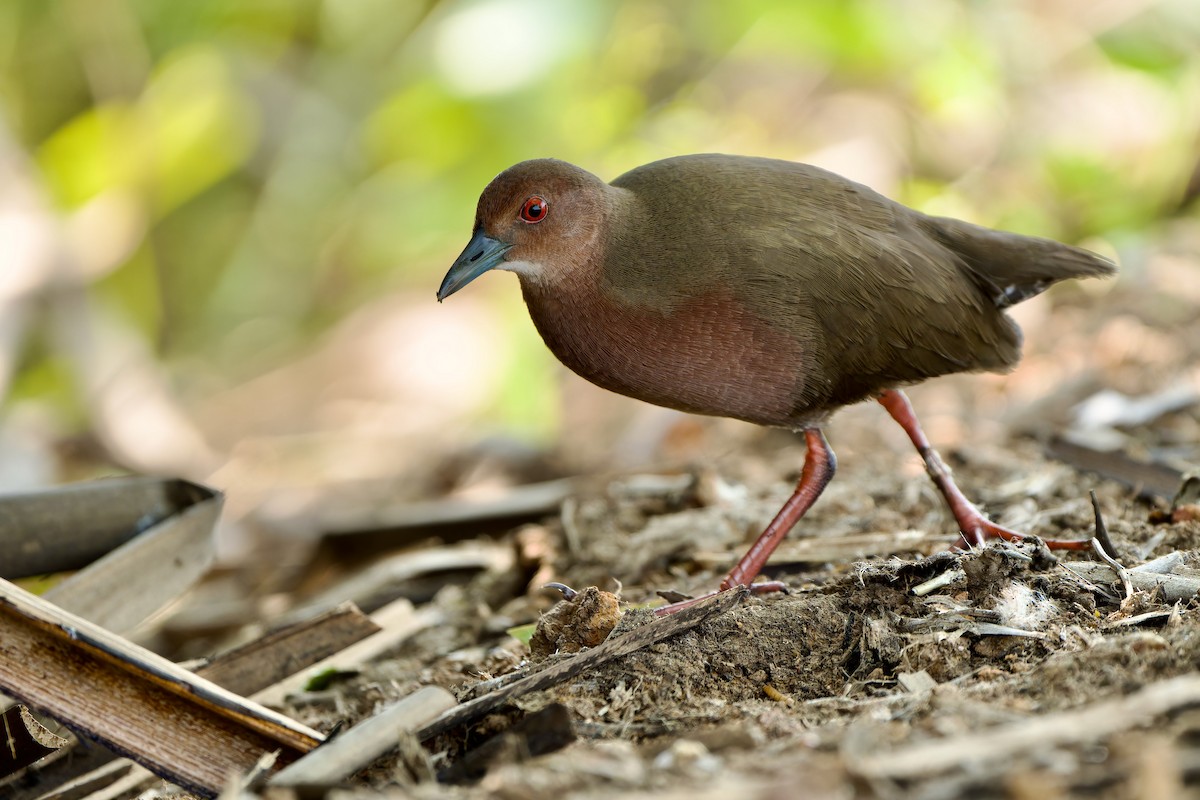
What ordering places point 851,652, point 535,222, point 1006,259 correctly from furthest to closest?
point 1006,259, point 535,222, point 851,652

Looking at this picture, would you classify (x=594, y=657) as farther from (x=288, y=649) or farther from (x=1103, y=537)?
(x=1103, y=537)

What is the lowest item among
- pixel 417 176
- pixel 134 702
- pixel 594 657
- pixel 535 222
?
pixel 594 657

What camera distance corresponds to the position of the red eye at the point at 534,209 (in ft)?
11.7

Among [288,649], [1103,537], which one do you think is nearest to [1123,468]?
[1103,537]

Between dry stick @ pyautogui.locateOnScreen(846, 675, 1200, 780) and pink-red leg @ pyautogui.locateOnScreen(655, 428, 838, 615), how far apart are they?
4.35ft

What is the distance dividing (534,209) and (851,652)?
1605 mm

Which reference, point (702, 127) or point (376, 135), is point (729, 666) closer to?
point (702, 127)

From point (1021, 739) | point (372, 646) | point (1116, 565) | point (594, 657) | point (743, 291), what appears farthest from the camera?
point (372, 646)

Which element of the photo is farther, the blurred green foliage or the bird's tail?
the blurred green foliage

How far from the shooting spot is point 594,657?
8.44 feet

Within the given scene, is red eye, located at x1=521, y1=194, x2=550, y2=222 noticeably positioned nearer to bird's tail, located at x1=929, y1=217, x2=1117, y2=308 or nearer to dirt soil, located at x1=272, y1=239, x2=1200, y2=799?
dirt soil, located at x1=272, y1=239, x2=1200, y2=799

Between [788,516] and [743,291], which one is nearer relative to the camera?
[743,291]

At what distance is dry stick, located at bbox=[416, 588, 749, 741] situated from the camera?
2.32 m

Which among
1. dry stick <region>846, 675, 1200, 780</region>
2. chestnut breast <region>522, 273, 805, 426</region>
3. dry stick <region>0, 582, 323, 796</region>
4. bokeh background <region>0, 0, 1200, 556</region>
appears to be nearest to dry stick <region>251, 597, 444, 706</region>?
dry stick <region>0, 582, 323, 796</region>
